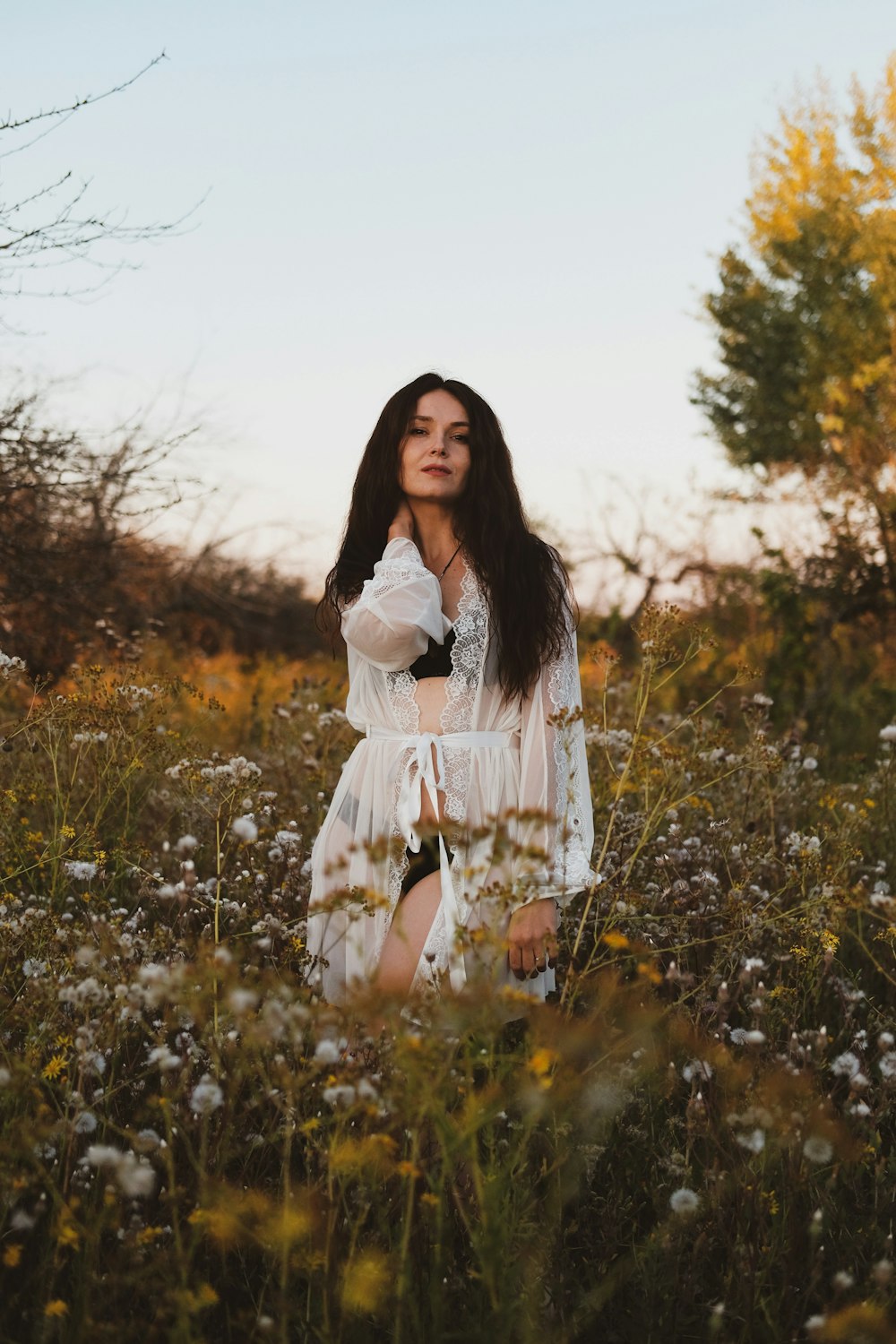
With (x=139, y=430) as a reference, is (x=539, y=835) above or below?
below

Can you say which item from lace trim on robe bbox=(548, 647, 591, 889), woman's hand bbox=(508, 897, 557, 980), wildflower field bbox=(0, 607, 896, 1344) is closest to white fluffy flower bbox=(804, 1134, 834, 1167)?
wildflower field bbox=(0, 607, 896, 1344)

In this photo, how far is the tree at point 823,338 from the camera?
503 inches

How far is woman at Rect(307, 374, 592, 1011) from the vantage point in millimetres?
2736

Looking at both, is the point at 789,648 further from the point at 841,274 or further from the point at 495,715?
the point at 841,274

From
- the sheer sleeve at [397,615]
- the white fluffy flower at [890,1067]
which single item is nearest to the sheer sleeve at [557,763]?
the sheer sleeve at [397,615]

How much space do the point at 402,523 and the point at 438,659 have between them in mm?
437

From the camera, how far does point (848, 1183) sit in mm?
2127

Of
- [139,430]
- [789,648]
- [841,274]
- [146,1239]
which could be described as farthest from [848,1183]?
[841,274]

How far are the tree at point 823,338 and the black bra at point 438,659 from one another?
10105 mm

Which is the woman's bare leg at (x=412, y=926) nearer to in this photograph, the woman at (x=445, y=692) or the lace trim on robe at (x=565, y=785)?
the woman at (x=445, y=692)

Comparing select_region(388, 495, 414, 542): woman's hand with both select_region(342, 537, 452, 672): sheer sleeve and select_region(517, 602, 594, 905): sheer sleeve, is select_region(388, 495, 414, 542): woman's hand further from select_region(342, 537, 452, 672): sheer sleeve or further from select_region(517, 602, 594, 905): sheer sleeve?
select_region(517, 602, 594, 905): sheer sleeve

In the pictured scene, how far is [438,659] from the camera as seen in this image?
119 inches

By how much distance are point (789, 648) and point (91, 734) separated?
687cm

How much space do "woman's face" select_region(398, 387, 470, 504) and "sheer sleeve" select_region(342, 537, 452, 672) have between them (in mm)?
354
